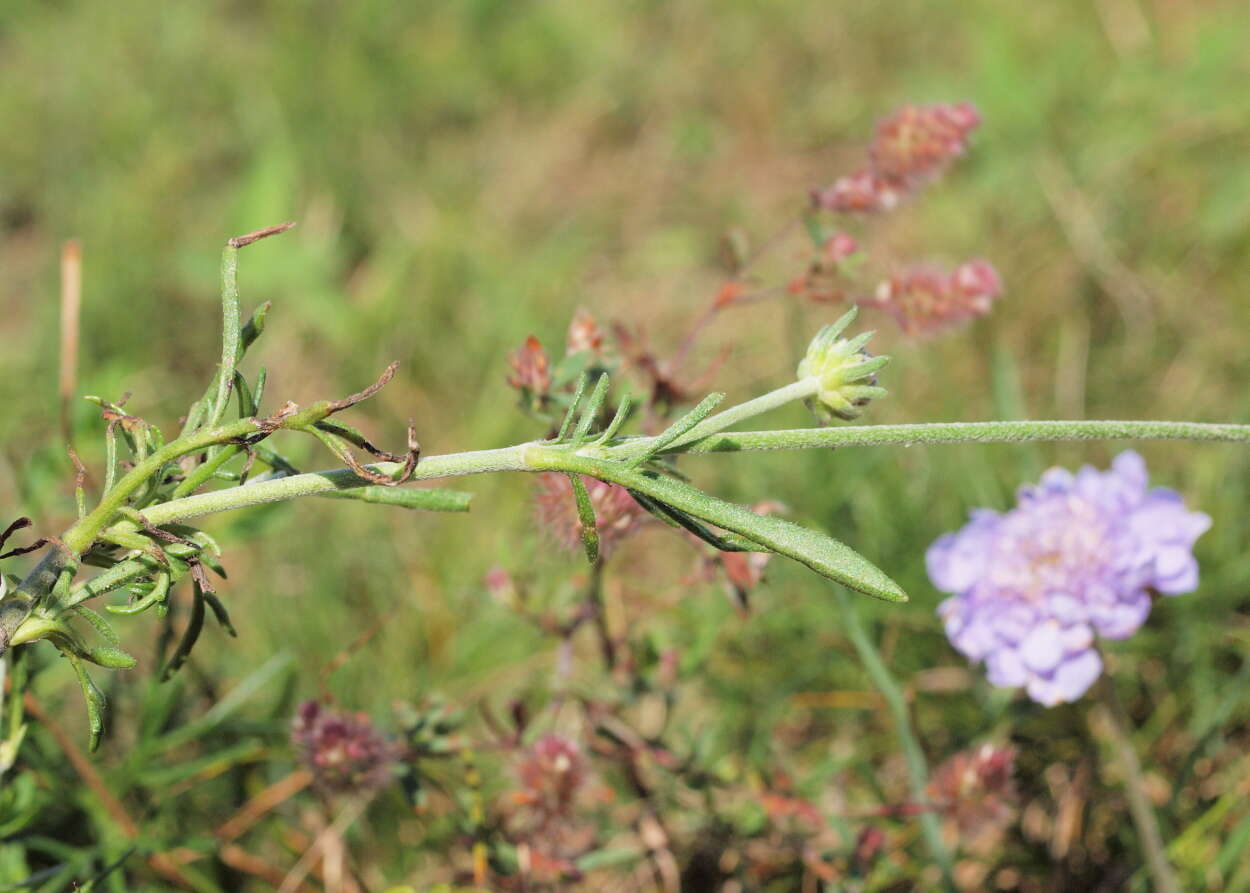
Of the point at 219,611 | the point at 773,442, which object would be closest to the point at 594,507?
the point at 773,442

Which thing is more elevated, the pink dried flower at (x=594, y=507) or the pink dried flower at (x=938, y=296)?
the pink dried flower at (x=938, y=296)

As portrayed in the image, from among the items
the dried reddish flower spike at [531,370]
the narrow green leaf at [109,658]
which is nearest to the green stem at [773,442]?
the narrow green leaf at [109,658]

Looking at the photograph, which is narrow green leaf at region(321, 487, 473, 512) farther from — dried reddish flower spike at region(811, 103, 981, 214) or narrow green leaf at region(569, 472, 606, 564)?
dried reddish flower spike at region(811, 103, 981, 214)

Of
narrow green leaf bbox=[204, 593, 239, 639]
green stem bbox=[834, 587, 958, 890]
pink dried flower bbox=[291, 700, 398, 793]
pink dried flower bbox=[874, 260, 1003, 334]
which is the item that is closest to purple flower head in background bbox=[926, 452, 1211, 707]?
green stem bbox=[834, 587, 958, 890]

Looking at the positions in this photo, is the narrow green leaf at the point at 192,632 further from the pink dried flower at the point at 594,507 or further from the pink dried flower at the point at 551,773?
the pink dried flower at the point at 551,773

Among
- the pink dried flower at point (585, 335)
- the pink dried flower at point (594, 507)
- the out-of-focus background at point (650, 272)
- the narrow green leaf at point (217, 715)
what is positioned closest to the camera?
the pink dried flower at point (594, 507)

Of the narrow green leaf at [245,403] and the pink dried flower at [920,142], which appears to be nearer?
the narrow green leaf at [245,403]

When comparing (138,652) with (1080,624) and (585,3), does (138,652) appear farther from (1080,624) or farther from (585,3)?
(585,3)

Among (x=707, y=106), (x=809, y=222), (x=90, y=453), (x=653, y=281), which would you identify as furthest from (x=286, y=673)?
(x=707, y=106)
